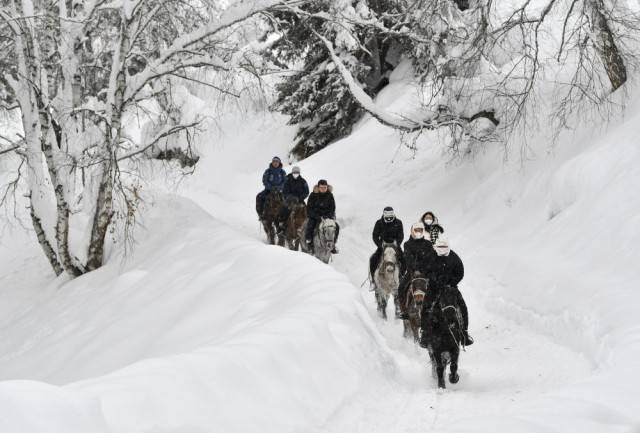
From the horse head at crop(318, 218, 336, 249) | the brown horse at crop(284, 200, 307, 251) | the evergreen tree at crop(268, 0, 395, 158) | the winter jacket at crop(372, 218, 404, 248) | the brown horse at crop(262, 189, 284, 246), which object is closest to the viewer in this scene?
the winter jacket at crop(372, 218, 404, 248)

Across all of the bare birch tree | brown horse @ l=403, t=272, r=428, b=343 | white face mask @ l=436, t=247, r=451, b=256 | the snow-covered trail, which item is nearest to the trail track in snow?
the snow-covered trail

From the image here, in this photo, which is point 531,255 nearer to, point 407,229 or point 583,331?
point 583,331

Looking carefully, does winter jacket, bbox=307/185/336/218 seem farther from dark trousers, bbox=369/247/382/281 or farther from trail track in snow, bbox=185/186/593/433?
dark trousers, bbox=369/247/382/281

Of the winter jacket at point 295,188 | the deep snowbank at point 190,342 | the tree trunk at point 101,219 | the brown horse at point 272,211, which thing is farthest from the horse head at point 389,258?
the tree trunk at point 101,219

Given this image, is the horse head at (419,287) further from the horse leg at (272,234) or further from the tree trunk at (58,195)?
the tree trunk at (58,195)

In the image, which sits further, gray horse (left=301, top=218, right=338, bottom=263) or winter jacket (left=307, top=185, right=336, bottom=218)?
winter jacket (left=307, top=185, right=336, bottom=218)

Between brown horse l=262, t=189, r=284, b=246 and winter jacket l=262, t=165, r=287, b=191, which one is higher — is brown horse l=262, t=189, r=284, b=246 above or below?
below

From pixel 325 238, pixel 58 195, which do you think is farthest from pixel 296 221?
pixel 58 195

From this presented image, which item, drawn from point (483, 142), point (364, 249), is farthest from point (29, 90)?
point (483, 142)

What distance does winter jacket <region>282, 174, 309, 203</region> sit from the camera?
15.7m

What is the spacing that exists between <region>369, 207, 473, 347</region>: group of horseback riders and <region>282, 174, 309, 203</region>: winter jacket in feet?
13.7

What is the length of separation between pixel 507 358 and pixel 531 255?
3698 mm

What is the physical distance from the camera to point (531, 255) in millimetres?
12273

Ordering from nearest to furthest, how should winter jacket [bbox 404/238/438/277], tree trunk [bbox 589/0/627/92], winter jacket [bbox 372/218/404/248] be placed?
winter jacket [bbox 404/238/438/277]
winter jacket [bbox 372/218/404/248]
tree trunk [bbox 589/0/627/92]
